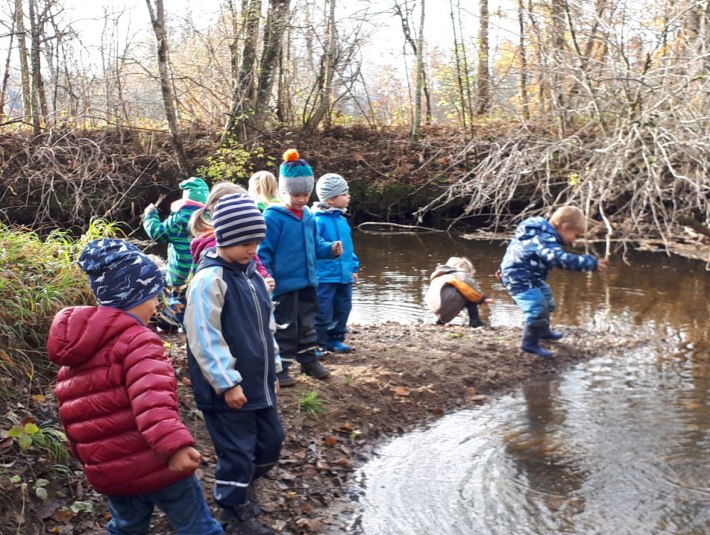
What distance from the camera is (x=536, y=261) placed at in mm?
7660

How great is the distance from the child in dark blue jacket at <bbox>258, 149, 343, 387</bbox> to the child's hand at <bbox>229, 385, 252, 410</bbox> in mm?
1927

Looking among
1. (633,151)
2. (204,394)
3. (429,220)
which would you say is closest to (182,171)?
(429,220)

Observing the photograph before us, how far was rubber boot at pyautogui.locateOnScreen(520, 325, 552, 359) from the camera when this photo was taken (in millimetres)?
7723

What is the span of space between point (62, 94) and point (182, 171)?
5561 millimetres

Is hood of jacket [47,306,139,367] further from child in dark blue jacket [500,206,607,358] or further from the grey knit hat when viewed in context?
child in dark blue jacket [500,206,607,358]

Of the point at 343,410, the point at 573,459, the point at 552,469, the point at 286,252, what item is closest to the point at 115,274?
the point at 286,252

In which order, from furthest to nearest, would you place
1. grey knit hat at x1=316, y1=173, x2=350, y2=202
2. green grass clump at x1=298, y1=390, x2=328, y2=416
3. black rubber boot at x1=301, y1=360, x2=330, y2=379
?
grey knit hat at x1=316, y1=173, x2=350, y2=202
black rubber boot at x1=301, y1=360, x2=330, y2=379
green grass clump at x1=298, y1=390, x2=328, y2=416

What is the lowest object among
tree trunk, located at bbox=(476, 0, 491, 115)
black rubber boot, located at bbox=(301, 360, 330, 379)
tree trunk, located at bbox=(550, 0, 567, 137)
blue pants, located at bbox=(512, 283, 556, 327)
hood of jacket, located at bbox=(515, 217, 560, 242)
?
black rubber boot, located at bbox=(301, 360, 330, 379)

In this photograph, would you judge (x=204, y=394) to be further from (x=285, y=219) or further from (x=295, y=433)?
(x=285, y=219)

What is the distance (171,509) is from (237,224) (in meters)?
1.46

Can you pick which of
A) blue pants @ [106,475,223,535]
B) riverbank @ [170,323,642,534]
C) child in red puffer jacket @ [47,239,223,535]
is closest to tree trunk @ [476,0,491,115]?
riverbank @ [170,323,642,534]

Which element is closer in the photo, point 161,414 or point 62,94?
point 161,414

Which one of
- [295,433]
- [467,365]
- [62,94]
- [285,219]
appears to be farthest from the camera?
[62,94]

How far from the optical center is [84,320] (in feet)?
10.0
